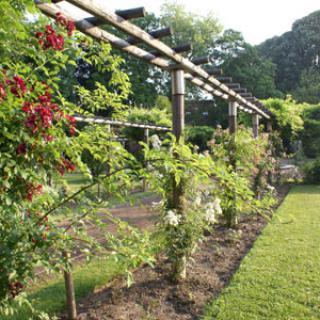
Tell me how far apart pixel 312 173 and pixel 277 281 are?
842 cm

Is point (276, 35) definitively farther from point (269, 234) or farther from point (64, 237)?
point (64, 237)

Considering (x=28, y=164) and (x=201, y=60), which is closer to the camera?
(x=28, y=164)

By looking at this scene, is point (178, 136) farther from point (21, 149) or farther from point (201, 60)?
point (21, 149)

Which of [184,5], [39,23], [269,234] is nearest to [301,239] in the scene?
[269,234]

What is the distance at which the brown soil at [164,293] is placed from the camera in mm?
2852

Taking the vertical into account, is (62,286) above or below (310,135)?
below

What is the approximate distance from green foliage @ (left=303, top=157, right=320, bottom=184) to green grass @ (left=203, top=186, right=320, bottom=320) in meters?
5.92

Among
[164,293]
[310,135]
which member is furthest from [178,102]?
[310,135]

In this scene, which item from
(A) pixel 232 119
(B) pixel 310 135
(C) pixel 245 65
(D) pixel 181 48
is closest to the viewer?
(D) pixel 181 48

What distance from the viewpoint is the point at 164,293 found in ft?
10.6

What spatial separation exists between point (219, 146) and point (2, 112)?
484cm

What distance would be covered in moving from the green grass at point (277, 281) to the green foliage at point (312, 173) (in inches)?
233

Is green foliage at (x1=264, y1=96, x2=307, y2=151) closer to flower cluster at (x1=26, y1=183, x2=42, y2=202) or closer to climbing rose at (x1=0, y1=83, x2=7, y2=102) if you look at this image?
flower cluster at (x1=26, y1=183, x2=42, y2=202)

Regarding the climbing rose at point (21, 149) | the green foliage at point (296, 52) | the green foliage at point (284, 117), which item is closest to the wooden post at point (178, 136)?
the climbing rose at point (21, 149)
